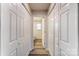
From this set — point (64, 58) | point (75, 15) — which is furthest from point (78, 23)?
point (64, 58)

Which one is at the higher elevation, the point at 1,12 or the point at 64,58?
the point at 1,12

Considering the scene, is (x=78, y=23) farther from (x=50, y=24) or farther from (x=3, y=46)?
(x=50, y=24)

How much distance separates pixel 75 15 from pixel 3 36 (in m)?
0.71

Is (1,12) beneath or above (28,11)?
beneath

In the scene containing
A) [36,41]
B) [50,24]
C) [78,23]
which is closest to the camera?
[78,23]

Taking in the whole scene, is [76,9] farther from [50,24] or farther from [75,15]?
[50,24]

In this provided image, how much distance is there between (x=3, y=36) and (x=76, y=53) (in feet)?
2.30

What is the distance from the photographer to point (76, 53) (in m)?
1.07

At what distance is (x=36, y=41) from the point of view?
300cm

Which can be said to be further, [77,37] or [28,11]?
[28,11]

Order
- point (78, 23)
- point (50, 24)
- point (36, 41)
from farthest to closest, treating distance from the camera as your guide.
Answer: point (36, 41) < point (50, 24) < point (78, 23)

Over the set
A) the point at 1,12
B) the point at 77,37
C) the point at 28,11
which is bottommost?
the point at 77,37

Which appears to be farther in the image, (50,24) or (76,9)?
(50,24)

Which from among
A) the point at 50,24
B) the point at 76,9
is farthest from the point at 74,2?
the point at 50,24
